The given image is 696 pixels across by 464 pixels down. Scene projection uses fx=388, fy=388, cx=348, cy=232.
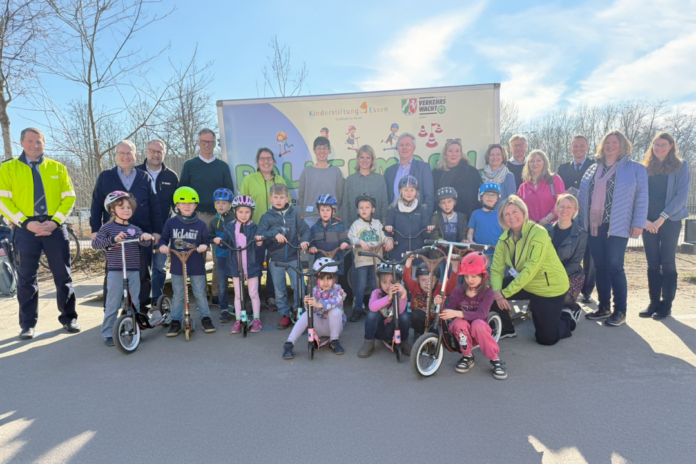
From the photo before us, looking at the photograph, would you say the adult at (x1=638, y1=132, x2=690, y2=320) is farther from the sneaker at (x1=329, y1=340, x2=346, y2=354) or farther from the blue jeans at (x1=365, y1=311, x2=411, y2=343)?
the sneaker at (x1=329, y1=340, x2=346, y2=354)

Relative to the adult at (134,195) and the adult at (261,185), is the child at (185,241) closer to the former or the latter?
the adult at (134,195)

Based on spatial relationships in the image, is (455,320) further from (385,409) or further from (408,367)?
(385,409)

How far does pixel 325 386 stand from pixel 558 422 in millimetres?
1912

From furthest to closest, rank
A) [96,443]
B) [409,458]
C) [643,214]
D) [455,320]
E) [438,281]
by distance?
[643,214] < [438,281] < [455,320] < [96,443] < [409,458]

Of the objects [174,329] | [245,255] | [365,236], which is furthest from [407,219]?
[174,329]

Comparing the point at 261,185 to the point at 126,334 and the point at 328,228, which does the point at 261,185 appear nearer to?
the point at 328,228

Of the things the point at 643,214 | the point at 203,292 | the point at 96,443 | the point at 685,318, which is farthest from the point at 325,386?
the point at 685,318

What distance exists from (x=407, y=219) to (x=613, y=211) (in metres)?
2.66

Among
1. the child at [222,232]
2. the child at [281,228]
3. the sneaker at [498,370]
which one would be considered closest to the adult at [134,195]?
the child at [222,232]

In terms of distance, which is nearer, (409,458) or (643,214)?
(409,458)

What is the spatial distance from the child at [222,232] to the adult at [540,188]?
4.46 meters

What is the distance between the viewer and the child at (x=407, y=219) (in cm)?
529

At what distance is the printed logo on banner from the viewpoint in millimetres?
6477

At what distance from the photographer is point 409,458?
2564 mm
